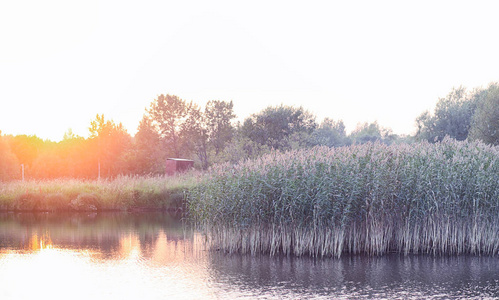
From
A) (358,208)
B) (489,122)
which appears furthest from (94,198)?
(489,122)

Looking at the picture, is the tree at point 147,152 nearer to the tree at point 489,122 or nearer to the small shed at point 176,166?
the small shed at point 176,166

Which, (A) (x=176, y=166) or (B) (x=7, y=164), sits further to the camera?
(B) (x=7, y=164)

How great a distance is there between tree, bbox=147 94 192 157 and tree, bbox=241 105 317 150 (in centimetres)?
2036

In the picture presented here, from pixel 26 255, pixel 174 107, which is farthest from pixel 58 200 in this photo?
pixel 174 107

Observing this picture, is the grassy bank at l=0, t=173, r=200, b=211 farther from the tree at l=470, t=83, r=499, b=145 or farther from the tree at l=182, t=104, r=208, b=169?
the tree at l=182, t=104, r=208, b=169

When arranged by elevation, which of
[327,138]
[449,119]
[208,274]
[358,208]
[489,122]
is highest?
[449,119]

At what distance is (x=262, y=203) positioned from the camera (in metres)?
15.0

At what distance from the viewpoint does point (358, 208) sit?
1488 cm

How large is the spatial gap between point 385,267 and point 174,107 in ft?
188

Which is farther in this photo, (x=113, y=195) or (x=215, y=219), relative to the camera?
(x=113, y=195)

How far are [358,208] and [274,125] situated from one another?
32200mm

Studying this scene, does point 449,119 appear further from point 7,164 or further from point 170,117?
point 7,164

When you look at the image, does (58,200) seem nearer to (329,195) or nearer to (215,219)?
(215,219)

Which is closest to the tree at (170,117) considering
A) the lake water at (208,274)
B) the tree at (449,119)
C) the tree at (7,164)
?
the tree at (7,164)
